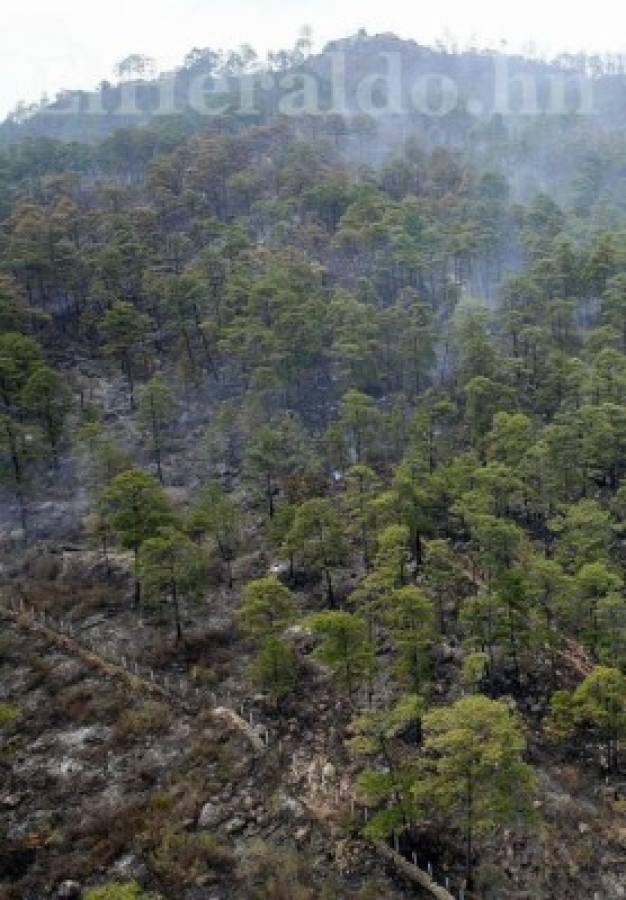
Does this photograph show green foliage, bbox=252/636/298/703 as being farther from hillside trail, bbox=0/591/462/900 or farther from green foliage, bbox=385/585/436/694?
green foliage, bbox=385/585/436/694

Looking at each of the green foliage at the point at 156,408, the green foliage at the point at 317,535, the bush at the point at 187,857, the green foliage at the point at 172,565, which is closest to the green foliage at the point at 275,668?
the green foliage at the point at 172,565

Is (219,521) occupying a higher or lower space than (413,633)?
higher

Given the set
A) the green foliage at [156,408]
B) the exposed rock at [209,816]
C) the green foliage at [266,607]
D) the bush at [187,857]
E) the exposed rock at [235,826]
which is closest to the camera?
the bush at [187,857]

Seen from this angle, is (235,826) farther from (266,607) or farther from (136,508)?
(136,508)

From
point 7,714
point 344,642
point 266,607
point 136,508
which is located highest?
point 136,508

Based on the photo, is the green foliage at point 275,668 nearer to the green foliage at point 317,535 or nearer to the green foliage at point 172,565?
Answer: the green foliage at point 172,565

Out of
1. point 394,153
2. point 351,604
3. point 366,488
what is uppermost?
point 394,153

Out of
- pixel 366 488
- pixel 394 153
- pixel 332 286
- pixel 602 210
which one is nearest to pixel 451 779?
pixel 366 488

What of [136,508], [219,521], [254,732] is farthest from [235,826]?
[219,521]

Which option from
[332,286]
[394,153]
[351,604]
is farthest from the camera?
[394,153]

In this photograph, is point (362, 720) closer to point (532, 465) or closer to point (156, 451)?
point (532, 465)

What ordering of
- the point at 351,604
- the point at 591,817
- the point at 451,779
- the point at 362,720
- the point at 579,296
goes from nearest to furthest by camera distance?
the point at 451,779
the point at 362,720
the point at 591,817
the point at 351,604
the point at 579,296
